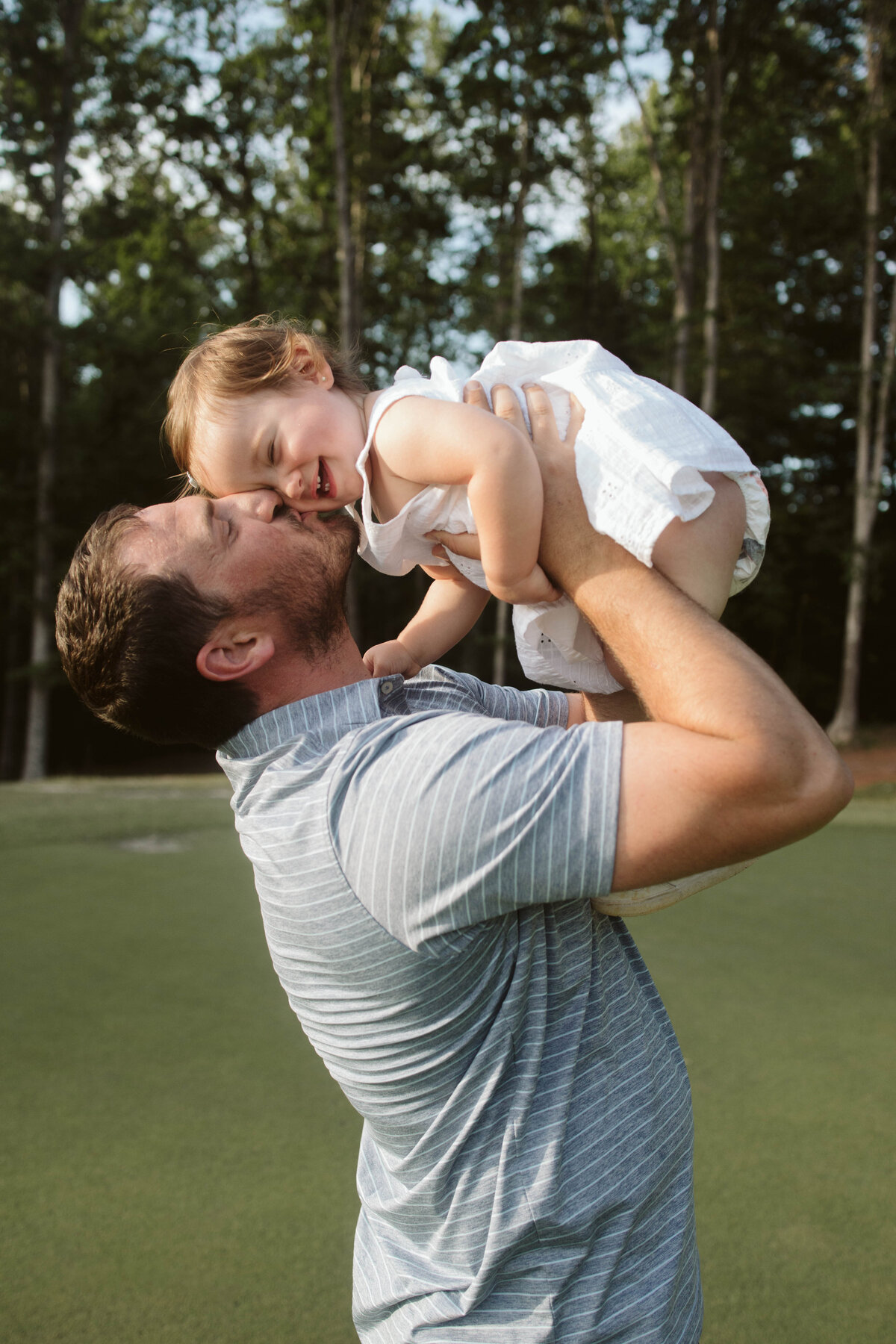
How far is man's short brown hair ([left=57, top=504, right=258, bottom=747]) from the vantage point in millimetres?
1271

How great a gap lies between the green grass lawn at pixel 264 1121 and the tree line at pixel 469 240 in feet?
29.1

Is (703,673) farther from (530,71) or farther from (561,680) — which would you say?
(530,71)

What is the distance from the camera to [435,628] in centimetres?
162

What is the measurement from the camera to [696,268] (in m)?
16.4

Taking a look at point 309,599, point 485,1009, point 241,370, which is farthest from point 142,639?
point 241,370

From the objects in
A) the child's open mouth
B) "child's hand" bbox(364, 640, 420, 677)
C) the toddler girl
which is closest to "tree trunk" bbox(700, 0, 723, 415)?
the toddler girl

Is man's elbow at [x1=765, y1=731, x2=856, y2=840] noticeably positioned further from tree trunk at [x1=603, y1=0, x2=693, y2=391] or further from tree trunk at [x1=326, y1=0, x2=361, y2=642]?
tree trunk at [x1=603, y1=0, x2=693, y2=391]

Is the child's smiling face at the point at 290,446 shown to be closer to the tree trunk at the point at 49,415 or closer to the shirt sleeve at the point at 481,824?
the shirt sleeve at the point at 481,824

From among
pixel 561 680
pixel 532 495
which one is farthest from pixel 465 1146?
pixel 532 495

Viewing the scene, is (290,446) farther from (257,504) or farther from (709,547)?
(709,547)

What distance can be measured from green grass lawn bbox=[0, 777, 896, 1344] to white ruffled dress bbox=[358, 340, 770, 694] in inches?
64.4

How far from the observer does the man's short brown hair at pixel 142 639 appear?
1271mm

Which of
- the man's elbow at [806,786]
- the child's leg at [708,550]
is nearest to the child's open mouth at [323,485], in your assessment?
the child's leg at [708,550]

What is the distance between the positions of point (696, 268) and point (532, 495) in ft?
55.3
